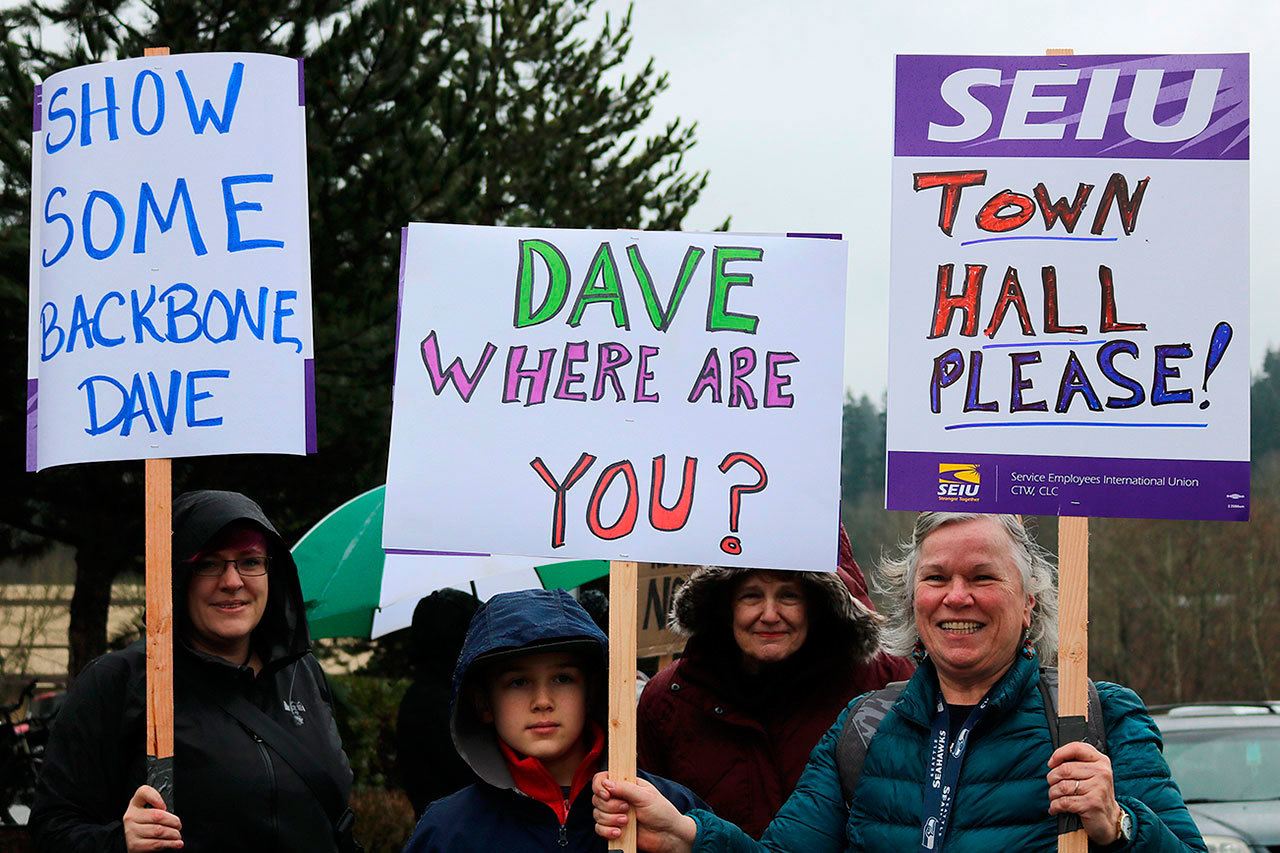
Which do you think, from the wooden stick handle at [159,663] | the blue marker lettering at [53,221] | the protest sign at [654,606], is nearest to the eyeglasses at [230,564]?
the wooden stick handle at [159,663]

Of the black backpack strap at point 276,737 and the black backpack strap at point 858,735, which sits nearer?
the black backpack strap at point 858,735

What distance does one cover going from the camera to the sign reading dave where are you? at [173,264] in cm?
363

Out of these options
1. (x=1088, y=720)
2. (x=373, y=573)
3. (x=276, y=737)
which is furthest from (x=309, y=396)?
(x=373, y=573)

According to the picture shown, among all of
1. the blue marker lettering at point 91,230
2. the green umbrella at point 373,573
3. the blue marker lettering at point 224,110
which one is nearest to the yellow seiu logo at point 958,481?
the blue marker lettering at point 224,110

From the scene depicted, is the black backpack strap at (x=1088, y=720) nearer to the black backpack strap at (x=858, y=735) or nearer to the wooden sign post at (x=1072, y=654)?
the wooden sign post at (x=1072, y=654)

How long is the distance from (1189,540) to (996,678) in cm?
3629

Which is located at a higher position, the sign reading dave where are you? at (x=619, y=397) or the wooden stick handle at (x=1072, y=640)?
the sign reading dave where are you? at (x=619, y=397)

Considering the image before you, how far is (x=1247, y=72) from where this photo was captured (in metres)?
3.26

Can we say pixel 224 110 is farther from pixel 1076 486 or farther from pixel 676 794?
pixel 1076 486

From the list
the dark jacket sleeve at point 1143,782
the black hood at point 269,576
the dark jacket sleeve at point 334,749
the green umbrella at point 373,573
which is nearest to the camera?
the dark jacket sleeve at point 1143,782

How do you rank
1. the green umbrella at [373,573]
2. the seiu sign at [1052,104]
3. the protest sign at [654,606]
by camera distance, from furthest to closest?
the protest sign at [654,606]
the green umbrella at [373,573]
the seiu sign at [1052,104]

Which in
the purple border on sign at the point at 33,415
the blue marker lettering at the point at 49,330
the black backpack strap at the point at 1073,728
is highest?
the blue marker lettering at the point at 49,330

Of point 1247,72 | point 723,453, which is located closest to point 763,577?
point 723,453

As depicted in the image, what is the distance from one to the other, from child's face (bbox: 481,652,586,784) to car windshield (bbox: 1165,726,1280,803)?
585cm
